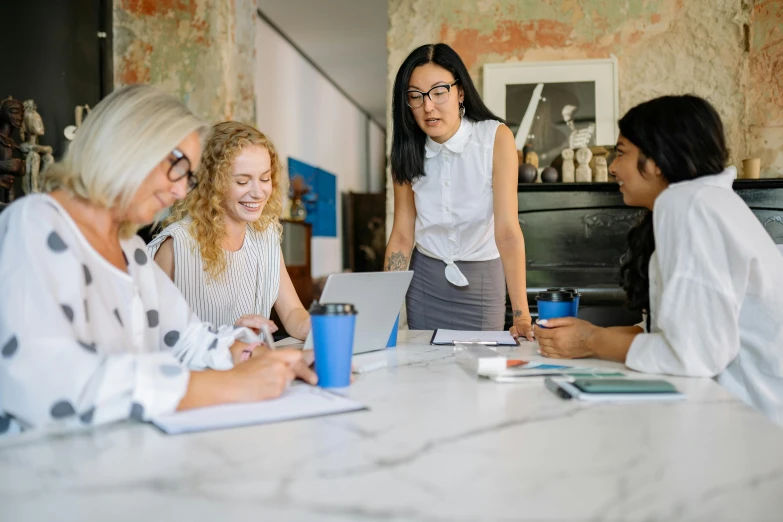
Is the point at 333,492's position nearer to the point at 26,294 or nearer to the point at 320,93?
the point at 26,294

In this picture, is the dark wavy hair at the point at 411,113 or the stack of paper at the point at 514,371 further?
the dark wavy hair at the point at 411,113

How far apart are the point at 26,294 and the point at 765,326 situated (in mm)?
1222

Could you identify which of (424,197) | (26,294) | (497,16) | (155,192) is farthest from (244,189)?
(497,16)

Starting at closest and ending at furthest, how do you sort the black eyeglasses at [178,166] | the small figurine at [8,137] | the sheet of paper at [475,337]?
the black eyeglasses at [178,166]
the sheet of paper at [475,337]
the small figurine at [8,137]

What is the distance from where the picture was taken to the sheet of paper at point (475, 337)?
1.73 meters

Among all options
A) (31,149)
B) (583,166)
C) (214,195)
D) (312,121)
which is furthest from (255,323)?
(312,121)

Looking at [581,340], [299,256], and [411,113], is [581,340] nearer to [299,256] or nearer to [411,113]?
[411,113]

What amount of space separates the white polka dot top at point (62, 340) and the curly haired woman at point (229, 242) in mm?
685

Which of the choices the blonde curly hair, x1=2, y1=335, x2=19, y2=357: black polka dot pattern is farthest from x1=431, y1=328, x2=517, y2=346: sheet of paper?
x1=2, y1=335, x2=19, y2=357: black polka dot pattern

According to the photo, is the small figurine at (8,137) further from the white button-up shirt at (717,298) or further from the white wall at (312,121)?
the white wall at (312,121)

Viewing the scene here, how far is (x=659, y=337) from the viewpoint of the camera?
132 cm

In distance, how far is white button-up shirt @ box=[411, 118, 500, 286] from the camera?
86.7 inches

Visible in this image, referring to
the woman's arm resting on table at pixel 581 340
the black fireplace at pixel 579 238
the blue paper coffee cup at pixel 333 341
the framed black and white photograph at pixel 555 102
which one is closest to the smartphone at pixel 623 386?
the woman's arm resting on table at pixel 581 340

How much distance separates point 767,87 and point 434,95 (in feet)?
9.02
